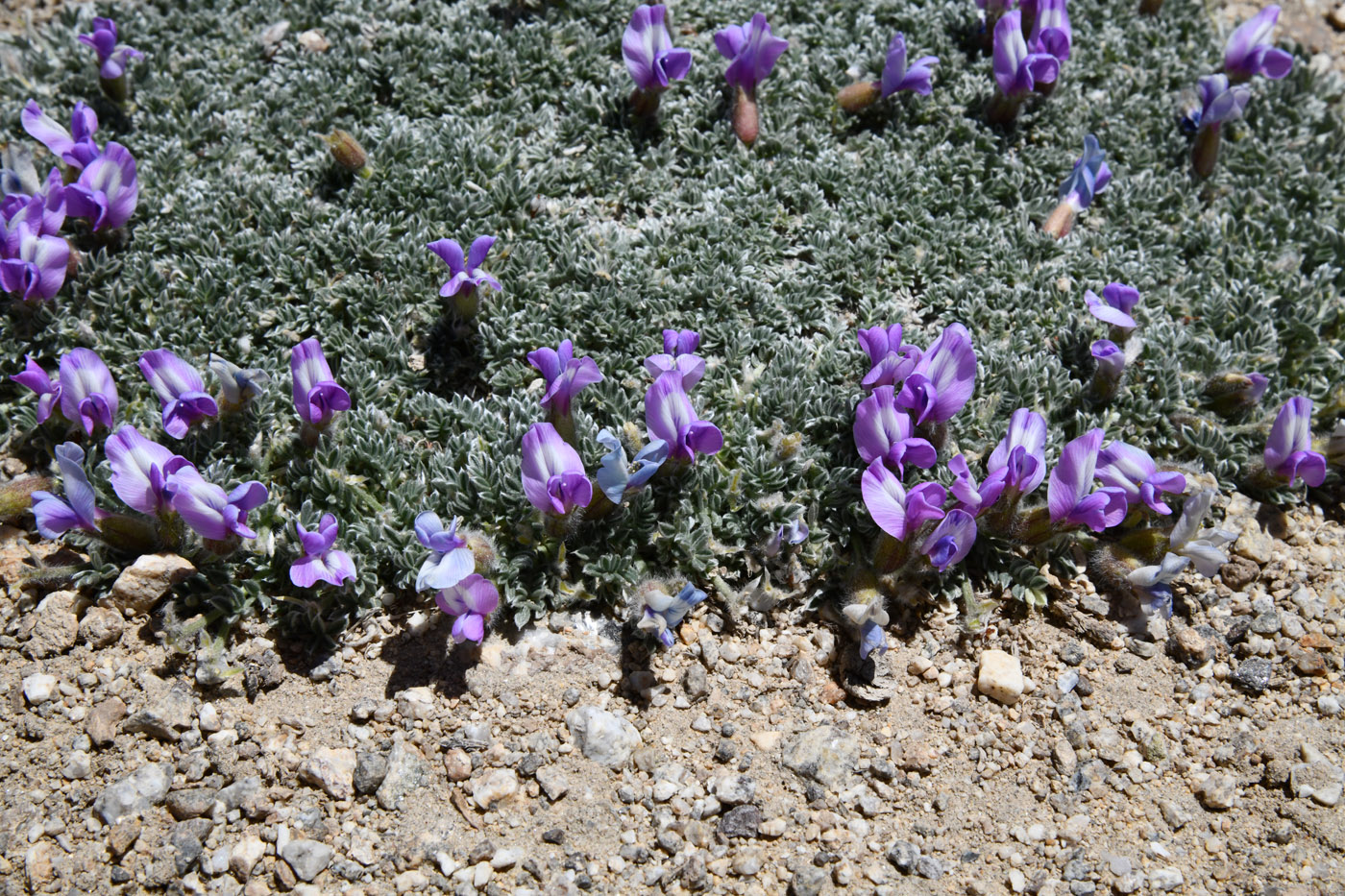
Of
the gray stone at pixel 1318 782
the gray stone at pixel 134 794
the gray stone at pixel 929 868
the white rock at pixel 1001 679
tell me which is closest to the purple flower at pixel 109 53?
the gray stone at pixel 134 794

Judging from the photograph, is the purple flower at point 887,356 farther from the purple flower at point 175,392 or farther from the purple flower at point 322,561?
the purple flower at point 175,392

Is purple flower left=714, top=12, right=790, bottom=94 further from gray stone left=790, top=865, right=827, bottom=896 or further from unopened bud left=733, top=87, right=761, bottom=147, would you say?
gray stone left=790, top=865, right=827, bottom=896

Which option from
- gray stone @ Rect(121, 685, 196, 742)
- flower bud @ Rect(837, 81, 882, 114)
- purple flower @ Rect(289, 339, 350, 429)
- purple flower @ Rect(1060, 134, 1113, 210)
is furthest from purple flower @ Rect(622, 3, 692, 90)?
gray stone @ Rect(121, 685, 196, 742)

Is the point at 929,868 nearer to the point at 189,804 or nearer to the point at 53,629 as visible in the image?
the point at 189,804

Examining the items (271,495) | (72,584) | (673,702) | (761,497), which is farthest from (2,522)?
(761,497)

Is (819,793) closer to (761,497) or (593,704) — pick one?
(593,704)
